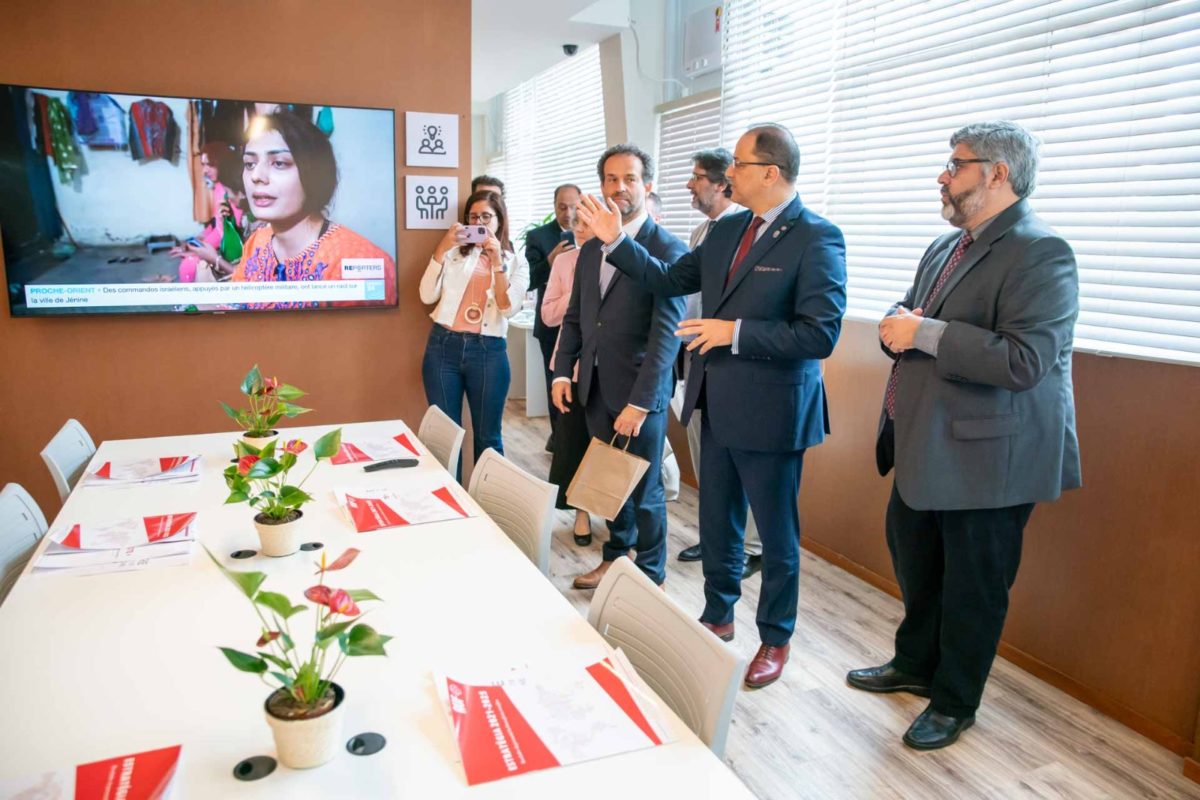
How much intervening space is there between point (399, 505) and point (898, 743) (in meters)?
1.65

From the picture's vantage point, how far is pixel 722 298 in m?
2.56

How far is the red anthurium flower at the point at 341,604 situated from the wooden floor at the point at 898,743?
5.09ft

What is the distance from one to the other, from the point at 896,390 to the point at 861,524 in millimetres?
1340

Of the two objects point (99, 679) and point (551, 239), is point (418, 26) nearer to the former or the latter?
point (551, 239)

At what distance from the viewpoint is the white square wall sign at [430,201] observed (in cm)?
402

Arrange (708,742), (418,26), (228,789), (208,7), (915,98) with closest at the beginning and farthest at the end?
(228,789) < (708,742) < (915,98) < (208,7) < (418,26)

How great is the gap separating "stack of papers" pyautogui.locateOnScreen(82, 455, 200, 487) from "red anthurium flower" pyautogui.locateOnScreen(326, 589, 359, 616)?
156cm

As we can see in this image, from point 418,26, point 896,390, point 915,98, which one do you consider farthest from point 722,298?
point 418,26

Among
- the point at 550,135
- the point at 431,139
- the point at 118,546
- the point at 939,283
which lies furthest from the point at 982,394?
the point at 550,135

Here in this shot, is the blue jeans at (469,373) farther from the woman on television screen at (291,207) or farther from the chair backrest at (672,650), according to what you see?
the chair backrest at (672,650)

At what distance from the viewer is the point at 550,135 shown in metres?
7.63

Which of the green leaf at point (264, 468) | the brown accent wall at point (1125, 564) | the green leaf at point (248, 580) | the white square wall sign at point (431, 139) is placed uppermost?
the white square wall sign at point (431, 139)

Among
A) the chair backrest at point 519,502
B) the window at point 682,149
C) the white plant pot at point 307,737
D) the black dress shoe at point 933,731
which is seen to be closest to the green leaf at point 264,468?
the chair backrest at point 519,502

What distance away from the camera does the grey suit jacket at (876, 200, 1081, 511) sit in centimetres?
204
